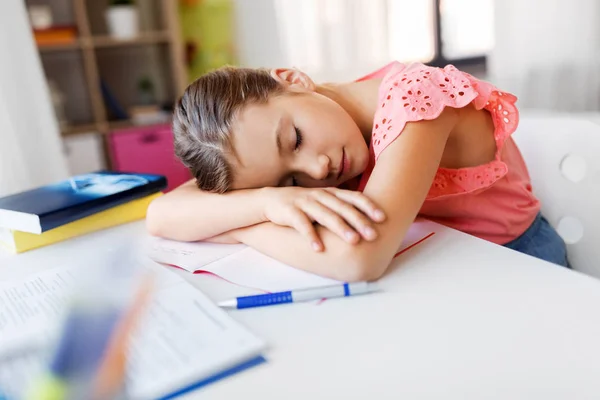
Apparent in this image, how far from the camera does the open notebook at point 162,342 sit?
40cm

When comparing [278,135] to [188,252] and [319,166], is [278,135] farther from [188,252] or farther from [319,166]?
[188,252]

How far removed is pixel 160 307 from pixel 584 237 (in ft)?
2.34

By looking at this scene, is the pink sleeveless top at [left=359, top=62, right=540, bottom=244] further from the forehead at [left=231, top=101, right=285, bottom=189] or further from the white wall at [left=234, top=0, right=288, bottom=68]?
the white wall at [left=234, top=0, right=288, bottom=68]

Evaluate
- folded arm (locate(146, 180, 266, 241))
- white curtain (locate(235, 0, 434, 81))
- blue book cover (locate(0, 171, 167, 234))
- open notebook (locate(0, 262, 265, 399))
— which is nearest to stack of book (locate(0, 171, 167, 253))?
blue book cover (locate(0, 171, 167, 234))

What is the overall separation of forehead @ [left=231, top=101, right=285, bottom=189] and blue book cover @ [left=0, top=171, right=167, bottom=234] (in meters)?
0.29

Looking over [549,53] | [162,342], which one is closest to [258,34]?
[549,53]

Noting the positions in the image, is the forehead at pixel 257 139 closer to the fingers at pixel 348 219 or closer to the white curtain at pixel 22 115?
the fingers at pixel 348 219

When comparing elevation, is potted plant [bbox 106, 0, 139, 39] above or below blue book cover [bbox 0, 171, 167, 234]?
above

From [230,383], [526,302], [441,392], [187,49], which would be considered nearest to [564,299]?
[526,302]

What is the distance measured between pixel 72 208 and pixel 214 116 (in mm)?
305

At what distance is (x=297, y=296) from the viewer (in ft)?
1.73

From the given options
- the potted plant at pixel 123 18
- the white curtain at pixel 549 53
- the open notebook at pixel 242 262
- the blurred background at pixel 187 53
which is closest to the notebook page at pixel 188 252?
the open notebook at pixel 242 262

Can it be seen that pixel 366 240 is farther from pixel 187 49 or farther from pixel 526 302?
pixel 187 49

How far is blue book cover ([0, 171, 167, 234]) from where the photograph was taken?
31.7 inches
